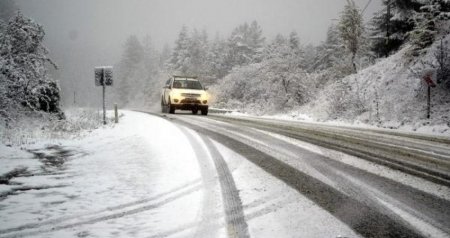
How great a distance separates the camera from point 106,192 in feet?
16.5

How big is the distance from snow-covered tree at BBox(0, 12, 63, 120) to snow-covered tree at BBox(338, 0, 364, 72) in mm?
23628

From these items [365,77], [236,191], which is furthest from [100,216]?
[365,77]

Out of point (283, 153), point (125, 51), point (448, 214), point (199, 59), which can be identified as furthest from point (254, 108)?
point (125, 51)

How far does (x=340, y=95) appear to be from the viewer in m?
18.4

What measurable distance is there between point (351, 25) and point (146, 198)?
1192 inches

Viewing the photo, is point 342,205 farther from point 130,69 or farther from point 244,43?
point 130,69

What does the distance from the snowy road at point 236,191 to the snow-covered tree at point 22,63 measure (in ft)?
14.7

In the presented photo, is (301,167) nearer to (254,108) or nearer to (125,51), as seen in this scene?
(254,108)

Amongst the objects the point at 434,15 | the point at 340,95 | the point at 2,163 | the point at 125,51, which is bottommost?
the point at 2,163

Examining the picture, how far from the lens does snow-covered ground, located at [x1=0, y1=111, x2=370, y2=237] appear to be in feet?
11.7

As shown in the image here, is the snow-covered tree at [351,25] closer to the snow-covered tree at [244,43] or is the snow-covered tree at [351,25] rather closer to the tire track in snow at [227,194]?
the tire track in snow at [227,194]

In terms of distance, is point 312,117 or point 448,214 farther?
point 312,117

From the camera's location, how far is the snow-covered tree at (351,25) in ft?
101

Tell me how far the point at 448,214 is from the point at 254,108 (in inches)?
Result: 891
